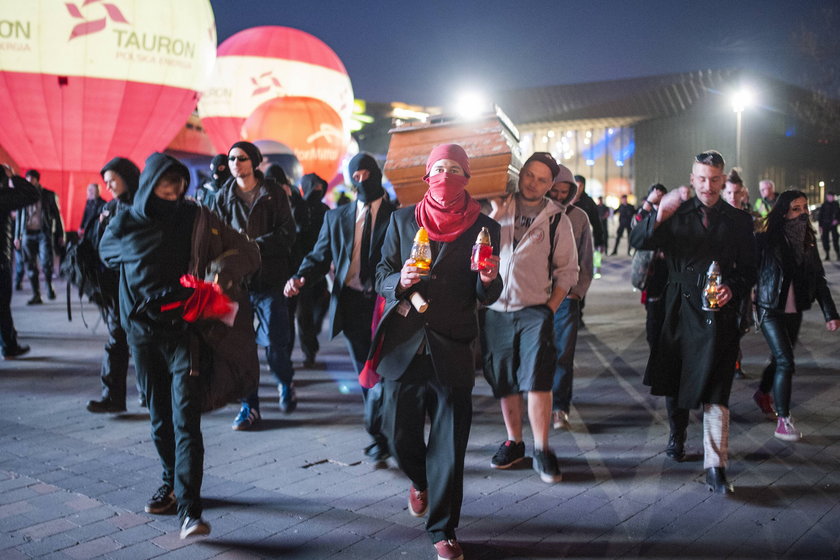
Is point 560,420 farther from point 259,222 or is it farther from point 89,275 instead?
point 89,275

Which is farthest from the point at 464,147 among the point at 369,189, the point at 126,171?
the point at 126,171

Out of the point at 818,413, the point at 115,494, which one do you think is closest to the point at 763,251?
the point at 818,413

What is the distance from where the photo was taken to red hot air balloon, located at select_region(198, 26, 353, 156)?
22703 mm

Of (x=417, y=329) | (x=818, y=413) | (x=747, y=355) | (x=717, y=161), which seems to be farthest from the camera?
(x=747, y=355)

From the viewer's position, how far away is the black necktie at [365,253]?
5.79 m

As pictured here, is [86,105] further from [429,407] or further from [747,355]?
[429,407]

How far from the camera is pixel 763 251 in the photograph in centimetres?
616

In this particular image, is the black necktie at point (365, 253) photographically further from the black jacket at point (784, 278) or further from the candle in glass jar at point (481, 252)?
the black jacket at point (784, 278)

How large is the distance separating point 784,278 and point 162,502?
15.2 feet

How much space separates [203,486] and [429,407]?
5.96 feet

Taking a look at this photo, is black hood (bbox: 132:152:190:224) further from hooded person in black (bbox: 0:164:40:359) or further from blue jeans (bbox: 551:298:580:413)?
hooded person in black (bbox: 0:164:40:359)

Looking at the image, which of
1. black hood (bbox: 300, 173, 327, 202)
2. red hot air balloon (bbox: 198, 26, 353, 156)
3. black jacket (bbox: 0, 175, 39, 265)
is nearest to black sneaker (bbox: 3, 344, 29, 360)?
black jacket (bbox: 0, 175, 39, 265)

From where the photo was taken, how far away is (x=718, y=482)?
15.6ft

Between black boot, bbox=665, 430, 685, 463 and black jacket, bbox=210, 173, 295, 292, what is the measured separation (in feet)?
10.8
